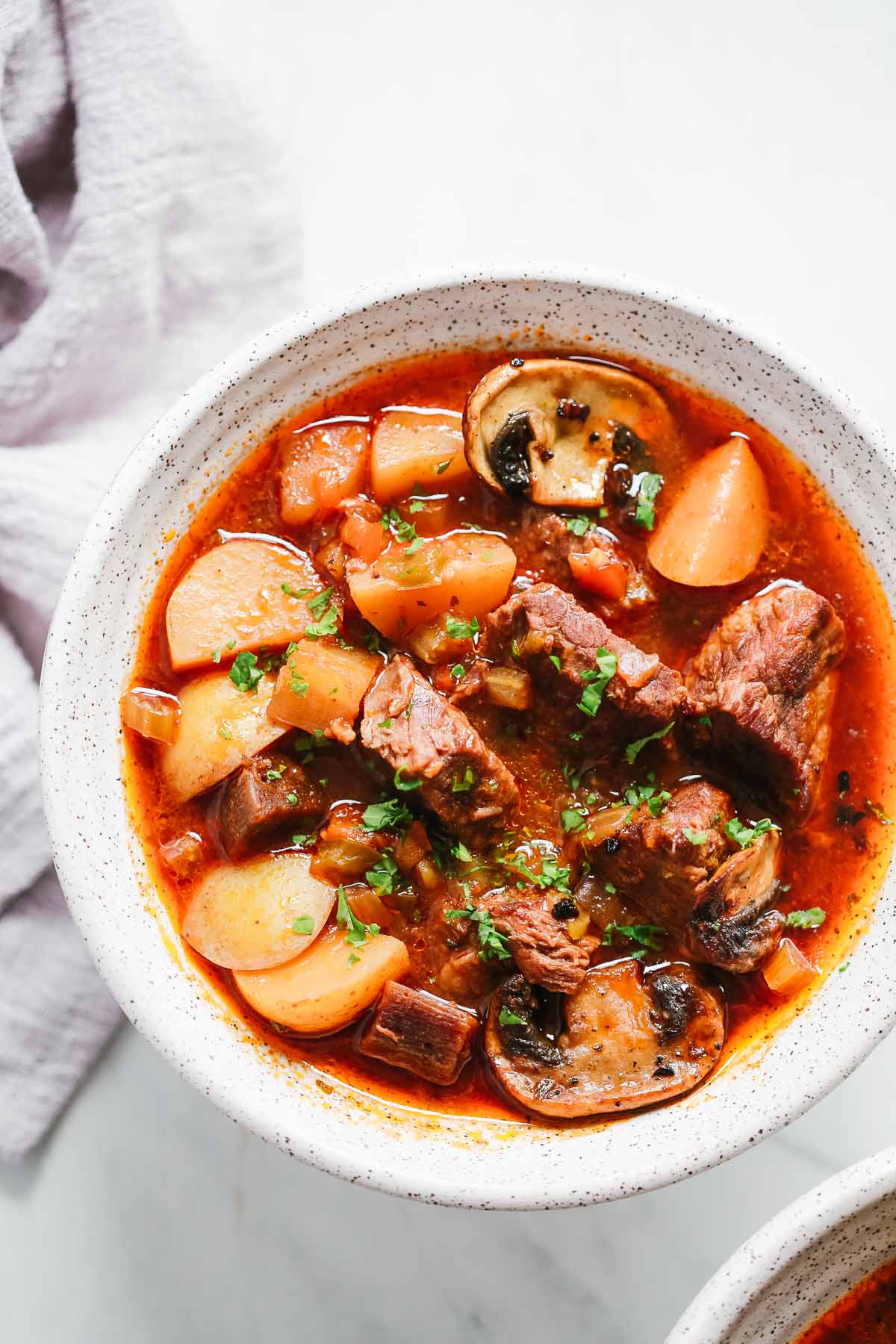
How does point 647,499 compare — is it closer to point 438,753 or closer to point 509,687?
→ point 509,687

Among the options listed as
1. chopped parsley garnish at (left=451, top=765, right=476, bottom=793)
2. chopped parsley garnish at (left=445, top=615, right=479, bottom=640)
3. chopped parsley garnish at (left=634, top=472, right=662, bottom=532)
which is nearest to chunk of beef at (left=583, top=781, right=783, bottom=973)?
chopped parsley garnish at (left=451, top=765, right=476, bottom=793)

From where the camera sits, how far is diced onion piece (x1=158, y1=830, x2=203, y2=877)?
320cm

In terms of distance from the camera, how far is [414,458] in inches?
127

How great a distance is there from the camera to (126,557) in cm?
309

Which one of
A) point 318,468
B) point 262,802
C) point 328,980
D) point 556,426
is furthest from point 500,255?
point 328,980

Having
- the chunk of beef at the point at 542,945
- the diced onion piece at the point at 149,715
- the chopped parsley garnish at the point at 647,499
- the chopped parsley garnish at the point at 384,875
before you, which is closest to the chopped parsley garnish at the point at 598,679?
the chopped parsley garnish at the point at 647,499

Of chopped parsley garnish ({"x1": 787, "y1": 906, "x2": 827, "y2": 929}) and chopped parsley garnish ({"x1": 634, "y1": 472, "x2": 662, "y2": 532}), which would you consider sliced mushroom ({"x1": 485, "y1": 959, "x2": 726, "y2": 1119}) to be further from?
chopped parsley garnish ({"x1": 634, "y1": 472, "x2": 662, "y2": 532})

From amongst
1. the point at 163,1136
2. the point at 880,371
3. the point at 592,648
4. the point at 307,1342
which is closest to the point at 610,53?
the point at 880,371

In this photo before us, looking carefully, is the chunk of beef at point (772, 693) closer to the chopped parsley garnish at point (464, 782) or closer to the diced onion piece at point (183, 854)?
the chopped parsley garnish at point (464, 782)

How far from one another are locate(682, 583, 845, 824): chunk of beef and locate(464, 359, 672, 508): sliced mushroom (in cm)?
51

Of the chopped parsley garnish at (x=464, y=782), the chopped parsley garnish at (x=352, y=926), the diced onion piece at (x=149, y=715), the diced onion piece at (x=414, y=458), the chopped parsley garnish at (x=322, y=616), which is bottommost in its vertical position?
the chopped parsley garnish at (x=352, y=926)

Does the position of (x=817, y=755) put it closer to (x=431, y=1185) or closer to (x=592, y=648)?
(x=592, y=648)

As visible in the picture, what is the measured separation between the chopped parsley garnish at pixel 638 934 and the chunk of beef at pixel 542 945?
4.5 inches

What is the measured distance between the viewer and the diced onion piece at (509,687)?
3129 mm
